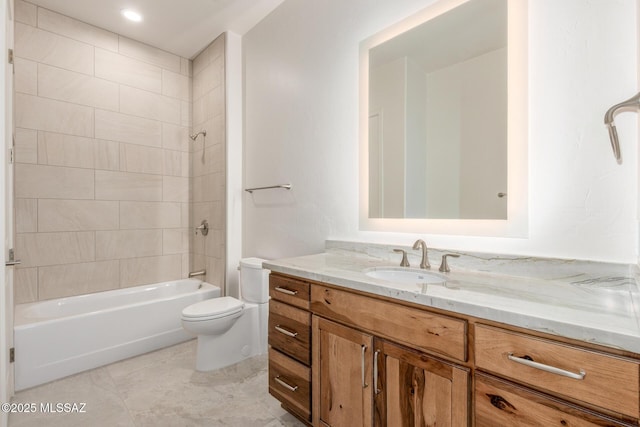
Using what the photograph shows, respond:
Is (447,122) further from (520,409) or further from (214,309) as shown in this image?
(214,309)

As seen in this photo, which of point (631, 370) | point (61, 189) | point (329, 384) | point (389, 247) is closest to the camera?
point (631, 370)

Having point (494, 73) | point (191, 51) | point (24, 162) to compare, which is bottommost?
point (24, 162)

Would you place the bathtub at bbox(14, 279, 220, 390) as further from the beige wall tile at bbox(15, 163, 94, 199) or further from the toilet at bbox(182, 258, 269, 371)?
the beige wall tile at bbox(15, 163, 94, 199)

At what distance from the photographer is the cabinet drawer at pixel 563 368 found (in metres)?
0.64

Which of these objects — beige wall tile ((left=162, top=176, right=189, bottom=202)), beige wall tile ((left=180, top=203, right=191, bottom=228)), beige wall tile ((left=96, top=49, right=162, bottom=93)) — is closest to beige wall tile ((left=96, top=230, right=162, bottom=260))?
beige wall tile ((left=180, top=203, right=191, bottom=228))

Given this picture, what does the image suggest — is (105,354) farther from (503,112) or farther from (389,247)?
(503,112)

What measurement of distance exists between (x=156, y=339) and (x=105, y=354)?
0.34 meters

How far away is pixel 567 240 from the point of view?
116cm

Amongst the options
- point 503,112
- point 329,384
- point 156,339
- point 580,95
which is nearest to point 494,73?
point 503,112

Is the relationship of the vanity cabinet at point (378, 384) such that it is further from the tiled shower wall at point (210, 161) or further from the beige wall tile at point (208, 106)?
the beige wall tile at point (208, 106)

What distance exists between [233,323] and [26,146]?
2.15 m

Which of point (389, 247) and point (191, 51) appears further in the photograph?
point (191, 51)

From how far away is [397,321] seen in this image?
106cm

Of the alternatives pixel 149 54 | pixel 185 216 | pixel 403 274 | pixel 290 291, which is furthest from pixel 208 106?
pixel 403 274
